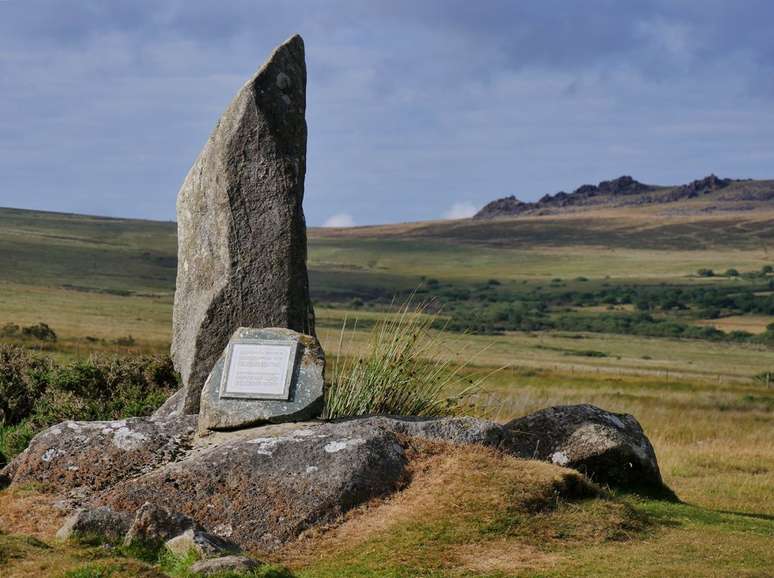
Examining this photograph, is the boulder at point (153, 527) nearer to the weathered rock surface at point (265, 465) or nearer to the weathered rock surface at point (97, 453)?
the weathered rock surface at point (265, 465)

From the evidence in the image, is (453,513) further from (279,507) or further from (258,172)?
(258,172)

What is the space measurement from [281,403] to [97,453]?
259 cm

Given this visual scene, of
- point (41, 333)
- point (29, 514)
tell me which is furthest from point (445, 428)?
point (41, 333)

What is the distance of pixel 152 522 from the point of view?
36.0 feet

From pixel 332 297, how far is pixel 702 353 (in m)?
66.2

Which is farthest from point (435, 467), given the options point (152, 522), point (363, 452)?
point (152, 522)

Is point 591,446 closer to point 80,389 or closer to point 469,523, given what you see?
point 469,523

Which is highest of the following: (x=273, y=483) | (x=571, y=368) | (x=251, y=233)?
(x=251, y=233)

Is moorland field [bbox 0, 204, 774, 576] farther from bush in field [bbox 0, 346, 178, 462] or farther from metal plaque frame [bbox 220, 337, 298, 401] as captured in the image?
bush in field [bbox 0, 346, 178, 462]

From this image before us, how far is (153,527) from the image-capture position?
35.9 feet

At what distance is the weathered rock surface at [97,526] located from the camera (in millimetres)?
11156

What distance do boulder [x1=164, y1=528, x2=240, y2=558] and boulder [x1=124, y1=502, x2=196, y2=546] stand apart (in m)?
0.17

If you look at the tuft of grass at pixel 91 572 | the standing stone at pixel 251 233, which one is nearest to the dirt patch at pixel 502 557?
the tuft of grass at pixel 91 572

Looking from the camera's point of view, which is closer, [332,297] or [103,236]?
[332,297]
